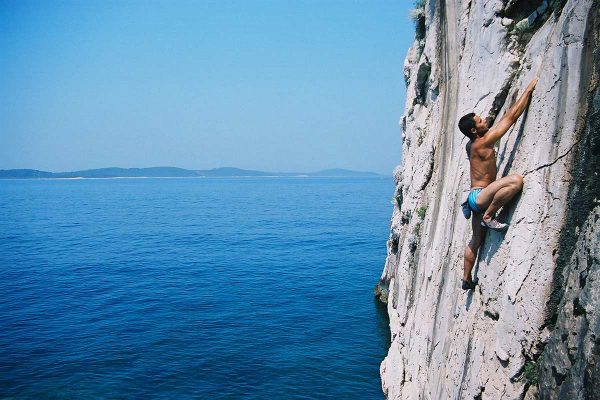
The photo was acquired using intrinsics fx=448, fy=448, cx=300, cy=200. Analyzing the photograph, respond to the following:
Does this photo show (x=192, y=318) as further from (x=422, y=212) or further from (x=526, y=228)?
(x=526, y=228)

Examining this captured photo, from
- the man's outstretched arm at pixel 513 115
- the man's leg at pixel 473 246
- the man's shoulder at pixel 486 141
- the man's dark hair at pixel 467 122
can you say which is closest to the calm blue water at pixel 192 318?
the man's leg at pixel 473 246

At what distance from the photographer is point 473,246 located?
31.5ft

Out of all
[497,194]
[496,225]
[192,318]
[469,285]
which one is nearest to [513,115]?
[497,194]

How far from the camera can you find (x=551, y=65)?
8141mm

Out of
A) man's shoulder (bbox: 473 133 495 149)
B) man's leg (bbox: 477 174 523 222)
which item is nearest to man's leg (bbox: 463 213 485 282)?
man's leg (bbox: 477 174 523 222)

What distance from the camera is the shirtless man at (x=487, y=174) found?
28.0 ft

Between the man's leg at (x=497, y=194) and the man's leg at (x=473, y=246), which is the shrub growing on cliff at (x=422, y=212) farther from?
the man's leg at (x=497, y=194)

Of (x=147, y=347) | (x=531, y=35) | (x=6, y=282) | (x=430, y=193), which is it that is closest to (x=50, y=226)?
(x=6, y=282)

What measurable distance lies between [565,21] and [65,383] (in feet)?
84.3

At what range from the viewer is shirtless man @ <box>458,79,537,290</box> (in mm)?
8539

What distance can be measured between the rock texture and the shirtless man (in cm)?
23

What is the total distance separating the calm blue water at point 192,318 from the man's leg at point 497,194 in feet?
52.2

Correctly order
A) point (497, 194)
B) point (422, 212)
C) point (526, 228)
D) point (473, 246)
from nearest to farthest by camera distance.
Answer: point (526, 228) < point (497, 194) < point (473, 246) < point (422, 212)

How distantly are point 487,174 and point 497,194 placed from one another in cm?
60
